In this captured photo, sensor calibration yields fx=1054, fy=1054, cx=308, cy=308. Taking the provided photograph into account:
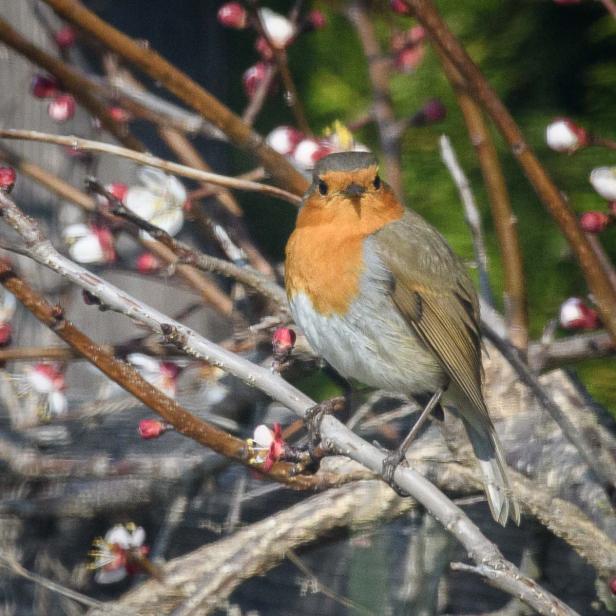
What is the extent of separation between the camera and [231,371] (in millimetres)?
1874

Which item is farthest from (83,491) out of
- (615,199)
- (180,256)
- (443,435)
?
(615,199)

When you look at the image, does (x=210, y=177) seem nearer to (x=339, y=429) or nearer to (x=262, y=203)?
(x=339, y=429)

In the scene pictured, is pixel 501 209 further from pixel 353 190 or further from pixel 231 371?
pixel 231 371

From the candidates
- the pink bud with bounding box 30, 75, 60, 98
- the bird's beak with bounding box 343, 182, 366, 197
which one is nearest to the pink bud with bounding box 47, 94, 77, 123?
the pink bud with bounding box 30, 75, 60, 98

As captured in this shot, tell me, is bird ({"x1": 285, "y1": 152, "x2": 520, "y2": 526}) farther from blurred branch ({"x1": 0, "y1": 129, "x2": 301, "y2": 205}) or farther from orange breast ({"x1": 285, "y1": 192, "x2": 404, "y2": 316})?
blurred branch ({"x1": 0, "y1": 129, "x2": 301, "y2": 205})

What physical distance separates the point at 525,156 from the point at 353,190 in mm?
386

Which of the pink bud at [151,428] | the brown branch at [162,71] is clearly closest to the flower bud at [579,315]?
the brown branch at [162,71]

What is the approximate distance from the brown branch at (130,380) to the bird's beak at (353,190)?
638 millimetres

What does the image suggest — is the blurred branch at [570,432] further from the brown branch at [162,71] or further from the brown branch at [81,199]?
the brown branch at [81,199]

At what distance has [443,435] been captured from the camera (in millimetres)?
A: 2449

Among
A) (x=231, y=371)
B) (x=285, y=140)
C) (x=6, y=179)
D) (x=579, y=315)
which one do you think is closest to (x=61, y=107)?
(x=285, y=140)

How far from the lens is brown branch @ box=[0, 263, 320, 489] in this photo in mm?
1790

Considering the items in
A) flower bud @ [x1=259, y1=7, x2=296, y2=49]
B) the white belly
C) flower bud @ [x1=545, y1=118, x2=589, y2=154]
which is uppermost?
flower bud @ [x1=259, y1=7, x2=296, y2=49]

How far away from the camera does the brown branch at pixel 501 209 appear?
2355 millimetres
